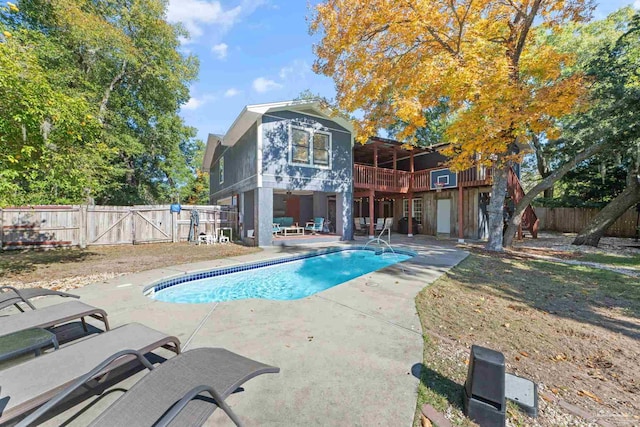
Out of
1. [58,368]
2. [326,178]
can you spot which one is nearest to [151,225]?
[326,178]

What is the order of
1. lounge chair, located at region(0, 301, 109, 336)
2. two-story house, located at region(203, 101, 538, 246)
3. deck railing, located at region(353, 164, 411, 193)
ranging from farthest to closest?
deck railing, located at region(353, 164, 411, 193) → two-story house, located at region(203, 101, 538, 246) → lounge chair, located at region(0, 301, 109, 336)

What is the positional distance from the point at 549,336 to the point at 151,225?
46.9 feet

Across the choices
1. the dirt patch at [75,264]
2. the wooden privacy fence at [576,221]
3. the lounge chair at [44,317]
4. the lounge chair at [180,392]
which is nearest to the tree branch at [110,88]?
the dirt patch at [75,264]

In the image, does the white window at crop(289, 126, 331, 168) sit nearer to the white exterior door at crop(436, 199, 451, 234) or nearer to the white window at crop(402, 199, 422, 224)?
the white window at crop(402, 199, 422, 224)

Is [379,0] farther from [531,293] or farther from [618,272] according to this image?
[618,272]

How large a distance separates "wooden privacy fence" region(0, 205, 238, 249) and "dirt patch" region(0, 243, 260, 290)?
827 millimetres

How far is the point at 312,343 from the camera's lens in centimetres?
311

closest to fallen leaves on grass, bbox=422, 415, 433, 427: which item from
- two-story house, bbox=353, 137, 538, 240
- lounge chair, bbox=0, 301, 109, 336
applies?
lounge chair, bbox=0, 301, 109, 336

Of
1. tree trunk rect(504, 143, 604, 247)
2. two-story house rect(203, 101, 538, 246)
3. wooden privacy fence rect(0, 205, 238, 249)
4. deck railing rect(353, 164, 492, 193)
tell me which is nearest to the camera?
wooden privacy fence rect(0, 205, 238, 249)

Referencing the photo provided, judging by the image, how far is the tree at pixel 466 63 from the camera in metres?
8.56

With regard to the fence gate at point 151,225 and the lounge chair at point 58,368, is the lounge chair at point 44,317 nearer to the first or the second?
the lounge chair at point 58,368

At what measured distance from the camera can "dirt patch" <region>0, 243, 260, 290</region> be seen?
19.2 feet

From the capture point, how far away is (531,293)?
5215mm

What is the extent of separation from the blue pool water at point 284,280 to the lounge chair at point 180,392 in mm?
4387
